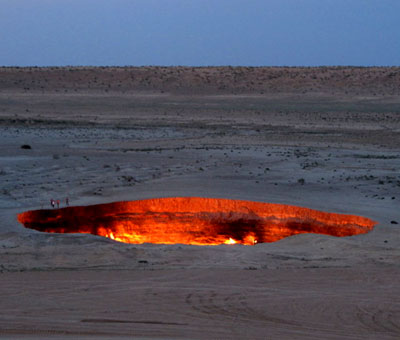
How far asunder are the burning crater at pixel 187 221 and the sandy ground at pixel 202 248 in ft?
1.22

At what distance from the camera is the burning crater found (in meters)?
12.0

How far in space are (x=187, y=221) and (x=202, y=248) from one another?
2.90 metres

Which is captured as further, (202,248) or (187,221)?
(187,221)

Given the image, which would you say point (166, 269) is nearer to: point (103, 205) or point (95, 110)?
point (103, 205)

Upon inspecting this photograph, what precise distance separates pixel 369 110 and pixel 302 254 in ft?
99.7

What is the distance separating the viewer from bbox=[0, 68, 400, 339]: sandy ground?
643 cm

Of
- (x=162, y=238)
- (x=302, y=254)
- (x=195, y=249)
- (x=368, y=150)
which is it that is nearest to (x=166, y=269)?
(x=195, y=249)

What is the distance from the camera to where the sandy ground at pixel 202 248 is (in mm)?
6430

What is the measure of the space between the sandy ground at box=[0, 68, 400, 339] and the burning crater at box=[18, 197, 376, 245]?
0.37m

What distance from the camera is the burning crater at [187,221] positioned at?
12016mm

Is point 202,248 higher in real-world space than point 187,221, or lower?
lower

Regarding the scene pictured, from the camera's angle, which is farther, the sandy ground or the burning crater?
the burning crater

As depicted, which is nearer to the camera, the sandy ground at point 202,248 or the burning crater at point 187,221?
the sandy ground at point 202,248

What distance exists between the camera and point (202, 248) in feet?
31.8
